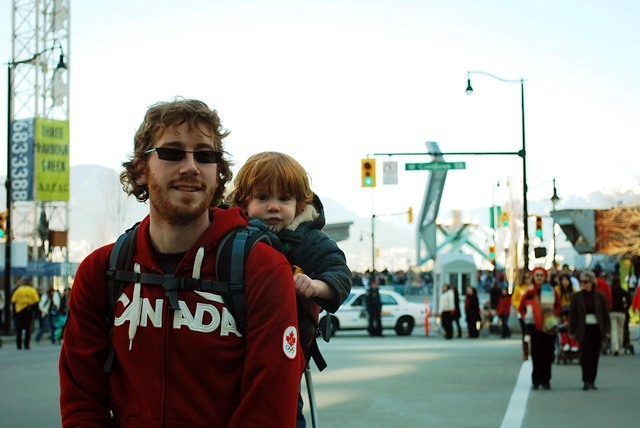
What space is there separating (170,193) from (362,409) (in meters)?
9.06

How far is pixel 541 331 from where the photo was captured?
14.9 m

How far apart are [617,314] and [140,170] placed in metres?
20.7

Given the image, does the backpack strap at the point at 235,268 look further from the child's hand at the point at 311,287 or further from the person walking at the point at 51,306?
the person walking at the point at 51,306

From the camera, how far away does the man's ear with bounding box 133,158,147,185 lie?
329 centimetres

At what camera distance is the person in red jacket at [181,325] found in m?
2.96

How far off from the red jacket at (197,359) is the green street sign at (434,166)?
2947cm

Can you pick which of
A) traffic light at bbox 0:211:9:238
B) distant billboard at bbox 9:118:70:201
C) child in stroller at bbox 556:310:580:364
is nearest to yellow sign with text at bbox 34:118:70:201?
distant billboard at bbox 9:118:70:201

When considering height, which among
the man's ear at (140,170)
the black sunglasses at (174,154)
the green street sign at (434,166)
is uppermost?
the green street sign at (434,166)

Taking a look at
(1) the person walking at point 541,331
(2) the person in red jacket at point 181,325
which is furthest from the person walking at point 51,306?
(2) the person in red jacket at point 181,325

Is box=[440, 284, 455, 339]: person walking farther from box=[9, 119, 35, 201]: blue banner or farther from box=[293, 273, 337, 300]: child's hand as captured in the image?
box=[293, 273, 337, 300]: child's hand

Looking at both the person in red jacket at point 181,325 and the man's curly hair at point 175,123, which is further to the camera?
the man's curly hair at point 175,123

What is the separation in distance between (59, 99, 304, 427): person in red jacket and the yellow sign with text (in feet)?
106

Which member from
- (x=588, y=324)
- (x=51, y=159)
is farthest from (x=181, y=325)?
(x=51, y=159)

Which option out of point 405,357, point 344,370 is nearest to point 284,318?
point 344,370
